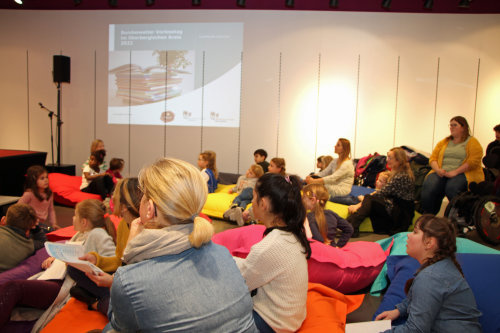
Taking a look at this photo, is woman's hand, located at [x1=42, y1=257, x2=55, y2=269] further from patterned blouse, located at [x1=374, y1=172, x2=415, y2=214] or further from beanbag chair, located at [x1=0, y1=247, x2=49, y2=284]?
patterned blouse, located at [x1=374, y1=172, x2=415, y2=214]

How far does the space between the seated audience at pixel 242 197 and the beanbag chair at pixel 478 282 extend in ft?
7.56

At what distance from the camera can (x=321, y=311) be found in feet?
7.46

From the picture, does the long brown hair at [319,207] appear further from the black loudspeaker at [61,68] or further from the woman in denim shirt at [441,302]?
the black loudspeaker at [61,68]

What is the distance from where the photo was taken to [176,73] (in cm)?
764

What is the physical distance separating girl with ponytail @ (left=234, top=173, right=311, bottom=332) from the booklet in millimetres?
687

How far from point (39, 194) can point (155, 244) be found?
341 centimetres

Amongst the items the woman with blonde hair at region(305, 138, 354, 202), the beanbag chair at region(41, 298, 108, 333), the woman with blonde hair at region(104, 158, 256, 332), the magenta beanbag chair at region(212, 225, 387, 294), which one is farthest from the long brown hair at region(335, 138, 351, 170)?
the woman with blonde hair at region(104, 158, 256, 332)

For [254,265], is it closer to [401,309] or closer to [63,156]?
[401,309]

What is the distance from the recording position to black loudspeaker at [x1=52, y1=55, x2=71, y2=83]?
7.40 meters

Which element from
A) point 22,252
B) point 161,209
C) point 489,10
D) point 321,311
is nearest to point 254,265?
point 161,209

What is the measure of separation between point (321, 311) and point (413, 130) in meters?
5.66

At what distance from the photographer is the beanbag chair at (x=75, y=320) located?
201cm

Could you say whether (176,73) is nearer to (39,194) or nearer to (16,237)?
(39,194)

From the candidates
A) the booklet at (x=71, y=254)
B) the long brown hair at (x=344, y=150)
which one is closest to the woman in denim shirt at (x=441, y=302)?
the booklet at (x=71, y=254)
